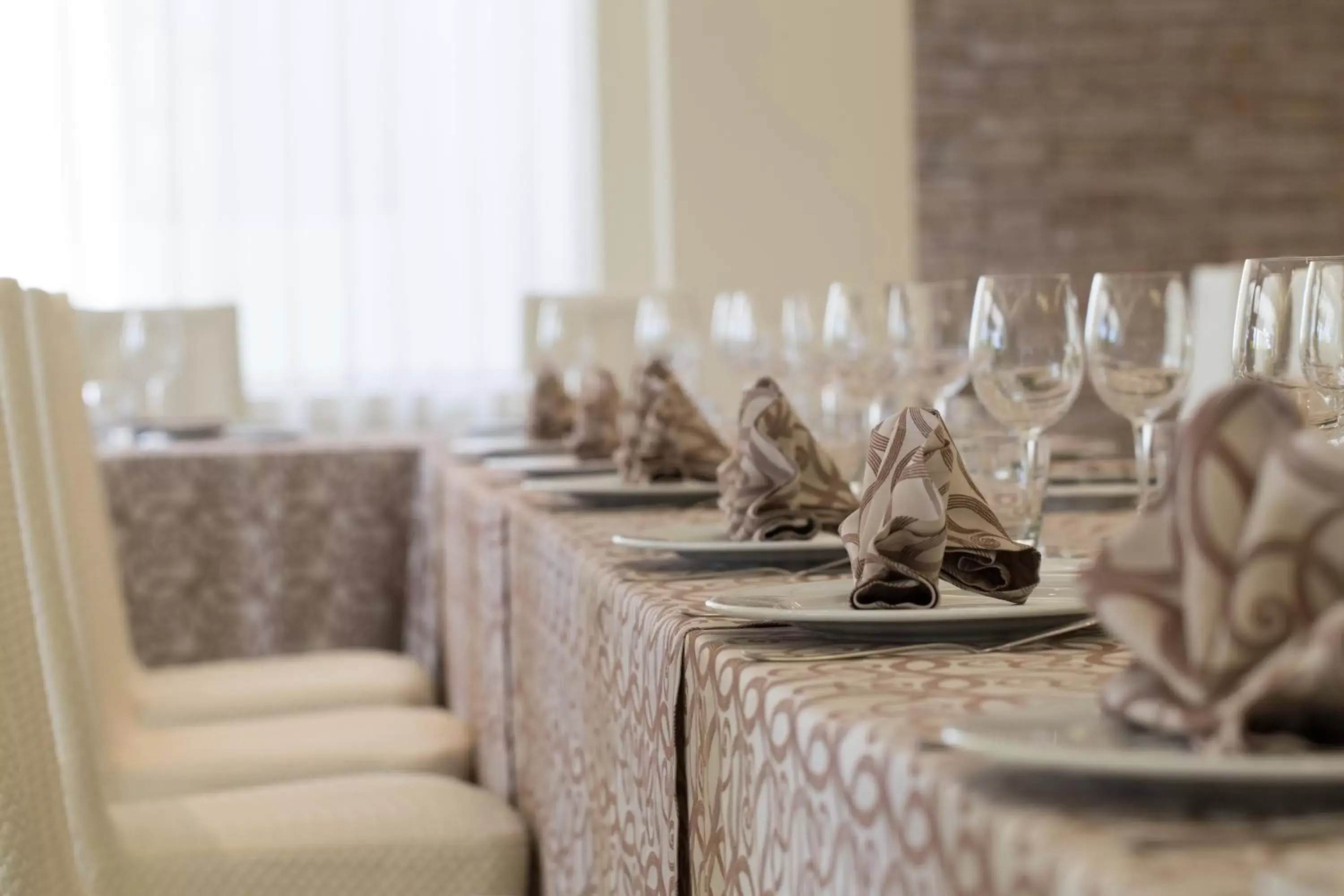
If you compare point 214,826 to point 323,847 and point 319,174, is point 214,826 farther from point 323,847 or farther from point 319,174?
point 319,174

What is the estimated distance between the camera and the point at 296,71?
5590 mm

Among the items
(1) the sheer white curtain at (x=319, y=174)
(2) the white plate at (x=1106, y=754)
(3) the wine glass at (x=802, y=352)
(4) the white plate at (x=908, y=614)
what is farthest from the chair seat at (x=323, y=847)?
(1) the sheer white curtain at (x=319, y=174)

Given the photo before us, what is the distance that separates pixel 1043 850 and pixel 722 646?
420 mm

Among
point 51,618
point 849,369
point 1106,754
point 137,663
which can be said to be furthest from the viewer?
point 137,663

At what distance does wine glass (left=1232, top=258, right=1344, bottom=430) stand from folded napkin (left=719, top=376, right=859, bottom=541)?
385 millimetres

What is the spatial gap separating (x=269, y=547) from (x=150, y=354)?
0.65 meters

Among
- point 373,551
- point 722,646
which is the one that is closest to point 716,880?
point 722,646

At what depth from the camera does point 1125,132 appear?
620 cm

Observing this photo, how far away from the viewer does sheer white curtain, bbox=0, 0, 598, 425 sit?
5.39 metres

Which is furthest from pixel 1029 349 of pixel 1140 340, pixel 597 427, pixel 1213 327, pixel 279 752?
pixel 1213 327

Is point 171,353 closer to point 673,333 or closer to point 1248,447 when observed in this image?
point 673,333

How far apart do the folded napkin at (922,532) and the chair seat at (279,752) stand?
4.21 ft

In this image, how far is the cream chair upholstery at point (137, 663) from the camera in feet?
6.55

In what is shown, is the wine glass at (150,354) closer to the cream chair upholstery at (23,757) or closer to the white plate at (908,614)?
the cream chair upholstery at (23,757)
